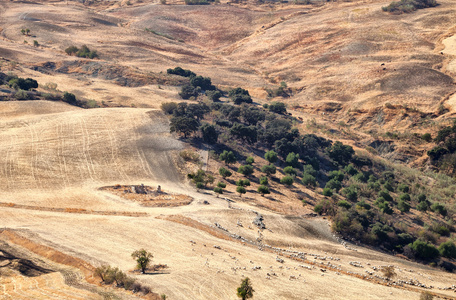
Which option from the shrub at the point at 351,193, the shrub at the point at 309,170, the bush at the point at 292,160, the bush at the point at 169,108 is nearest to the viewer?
the shrub at the point at 351,193

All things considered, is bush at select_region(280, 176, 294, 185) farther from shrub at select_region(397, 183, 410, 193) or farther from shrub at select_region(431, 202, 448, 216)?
shrub at select_region(431, 202, 448, 216)

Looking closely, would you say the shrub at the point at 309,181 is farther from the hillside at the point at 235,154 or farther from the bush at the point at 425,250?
the bush at the point at 425,250

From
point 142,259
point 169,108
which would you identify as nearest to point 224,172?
point 169,108

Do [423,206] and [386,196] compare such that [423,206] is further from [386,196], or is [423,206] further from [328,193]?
[328,193]

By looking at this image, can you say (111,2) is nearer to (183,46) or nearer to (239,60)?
(183,46)

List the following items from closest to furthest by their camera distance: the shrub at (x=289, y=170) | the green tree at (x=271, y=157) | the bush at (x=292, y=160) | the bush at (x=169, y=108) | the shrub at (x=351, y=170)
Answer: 1. the shrub at (x=289, y=170)
2. the green tree at (x=271, y=157)
3. the bush at (x=292, y=160)
4. the shrub at (x=351, y=170)
5. the bush at (x=169, y=108)

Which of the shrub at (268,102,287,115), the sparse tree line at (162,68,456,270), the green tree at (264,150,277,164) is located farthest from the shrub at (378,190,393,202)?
the shrub at (268,102,287,115)

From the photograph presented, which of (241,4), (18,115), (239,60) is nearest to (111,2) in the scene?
(241,4)

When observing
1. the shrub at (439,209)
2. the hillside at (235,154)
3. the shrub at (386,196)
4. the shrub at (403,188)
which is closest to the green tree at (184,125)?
the hillside at (235,154)

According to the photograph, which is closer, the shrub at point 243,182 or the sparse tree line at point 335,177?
the sparse tree line at point 335,177
